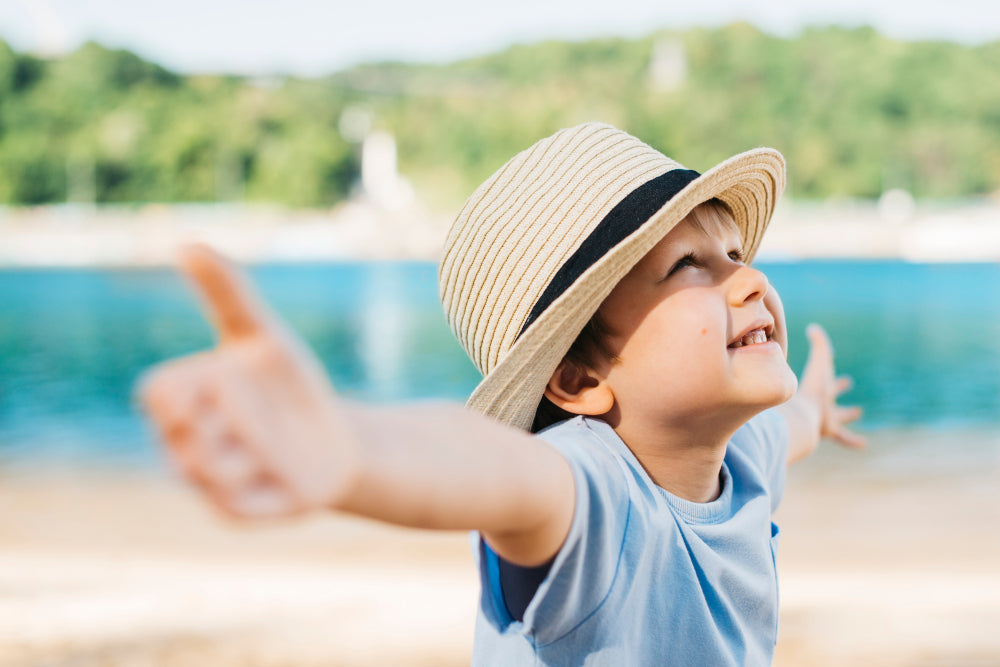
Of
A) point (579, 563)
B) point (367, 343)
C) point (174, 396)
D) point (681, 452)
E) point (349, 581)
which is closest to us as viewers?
point (174, 396)

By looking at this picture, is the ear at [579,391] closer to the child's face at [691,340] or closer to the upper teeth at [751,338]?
the child's face at [691,340]

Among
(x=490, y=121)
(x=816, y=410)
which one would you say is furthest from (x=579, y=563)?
(x=490, y=121)

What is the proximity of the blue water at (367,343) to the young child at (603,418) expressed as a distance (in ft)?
22.5

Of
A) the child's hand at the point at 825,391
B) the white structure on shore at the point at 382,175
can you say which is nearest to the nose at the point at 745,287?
the child's hand at the point at 825,391

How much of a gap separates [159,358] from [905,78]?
43.3 m

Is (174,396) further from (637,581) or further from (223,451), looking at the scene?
(637,581)

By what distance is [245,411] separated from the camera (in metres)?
0.59

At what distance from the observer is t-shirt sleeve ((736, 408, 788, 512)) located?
138 centimetres

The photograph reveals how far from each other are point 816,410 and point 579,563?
0.97 m

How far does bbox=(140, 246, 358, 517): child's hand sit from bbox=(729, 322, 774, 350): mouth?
0.56 m

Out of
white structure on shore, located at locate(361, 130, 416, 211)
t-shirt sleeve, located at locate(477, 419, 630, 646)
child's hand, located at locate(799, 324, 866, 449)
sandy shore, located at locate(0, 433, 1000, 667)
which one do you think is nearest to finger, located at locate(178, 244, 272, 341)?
t-shirt sleeve, located at locate(477, 419, 630, 646)

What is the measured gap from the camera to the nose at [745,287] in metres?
1.06

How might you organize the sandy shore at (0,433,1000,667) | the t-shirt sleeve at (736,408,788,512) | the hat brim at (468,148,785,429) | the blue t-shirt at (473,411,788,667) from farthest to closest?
the sandy shore at (0,433,1000,667) < the t-shirt sleeve at (736,408,788,512) < the hat brim at (468,148,785,429) < the blue t-shirt at (473,411,788,667)

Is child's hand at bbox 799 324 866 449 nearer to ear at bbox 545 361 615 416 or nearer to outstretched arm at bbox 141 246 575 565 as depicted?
ear at bbox 545 361 615 416
